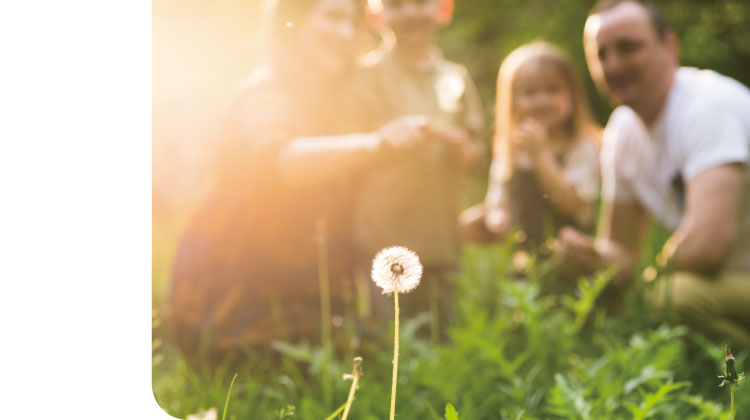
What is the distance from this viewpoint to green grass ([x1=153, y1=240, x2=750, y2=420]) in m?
0.76

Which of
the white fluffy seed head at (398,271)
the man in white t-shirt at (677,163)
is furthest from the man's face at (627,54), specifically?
the white fluffy seed head at (398,271)

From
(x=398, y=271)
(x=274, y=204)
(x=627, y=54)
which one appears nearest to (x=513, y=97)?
(x=627, y=54)

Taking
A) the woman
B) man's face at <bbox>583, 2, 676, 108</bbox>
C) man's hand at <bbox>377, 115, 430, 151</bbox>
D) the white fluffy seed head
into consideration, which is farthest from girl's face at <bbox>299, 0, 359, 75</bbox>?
the white fluffy seed head

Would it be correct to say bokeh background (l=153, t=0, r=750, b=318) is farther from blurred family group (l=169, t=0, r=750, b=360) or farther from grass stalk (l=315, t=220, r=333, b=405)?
grass stalk (l=315, t=220, r=333, b=405)

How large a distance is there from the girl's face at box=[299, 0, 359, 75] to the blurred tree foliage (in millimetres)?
131

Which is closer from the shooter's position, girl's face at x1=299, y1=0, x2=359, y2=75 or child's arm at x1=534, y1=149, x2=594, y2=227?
girl's face at x1=299, y1=0, x2=359, y2=75

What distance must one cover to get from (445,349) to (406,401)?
129 mm

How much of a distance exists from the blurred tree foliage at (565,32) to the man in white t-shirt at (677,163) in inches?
A: 0.7

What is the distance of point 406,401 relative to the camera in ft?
2.66

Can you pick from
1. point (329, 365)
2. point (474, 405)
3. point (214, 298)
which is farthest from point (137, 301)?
point (474, 405)

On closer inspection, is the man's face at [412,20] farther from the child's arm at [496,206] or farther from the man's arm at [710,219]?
the man's arm at [710,219]

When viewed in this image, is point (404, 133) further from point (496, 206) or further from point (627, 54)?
point (627, 54)

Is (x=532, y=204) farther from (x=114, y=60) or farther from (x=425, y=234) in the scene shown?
(x=114, y=60)

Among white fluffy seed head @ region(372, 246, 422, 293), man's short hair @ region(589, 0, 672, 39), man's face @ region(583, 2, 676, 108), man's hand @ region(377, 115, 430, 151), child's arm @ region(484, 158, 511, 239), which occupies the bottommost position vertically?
child's arm @ region(484, 158, 511, 239)
